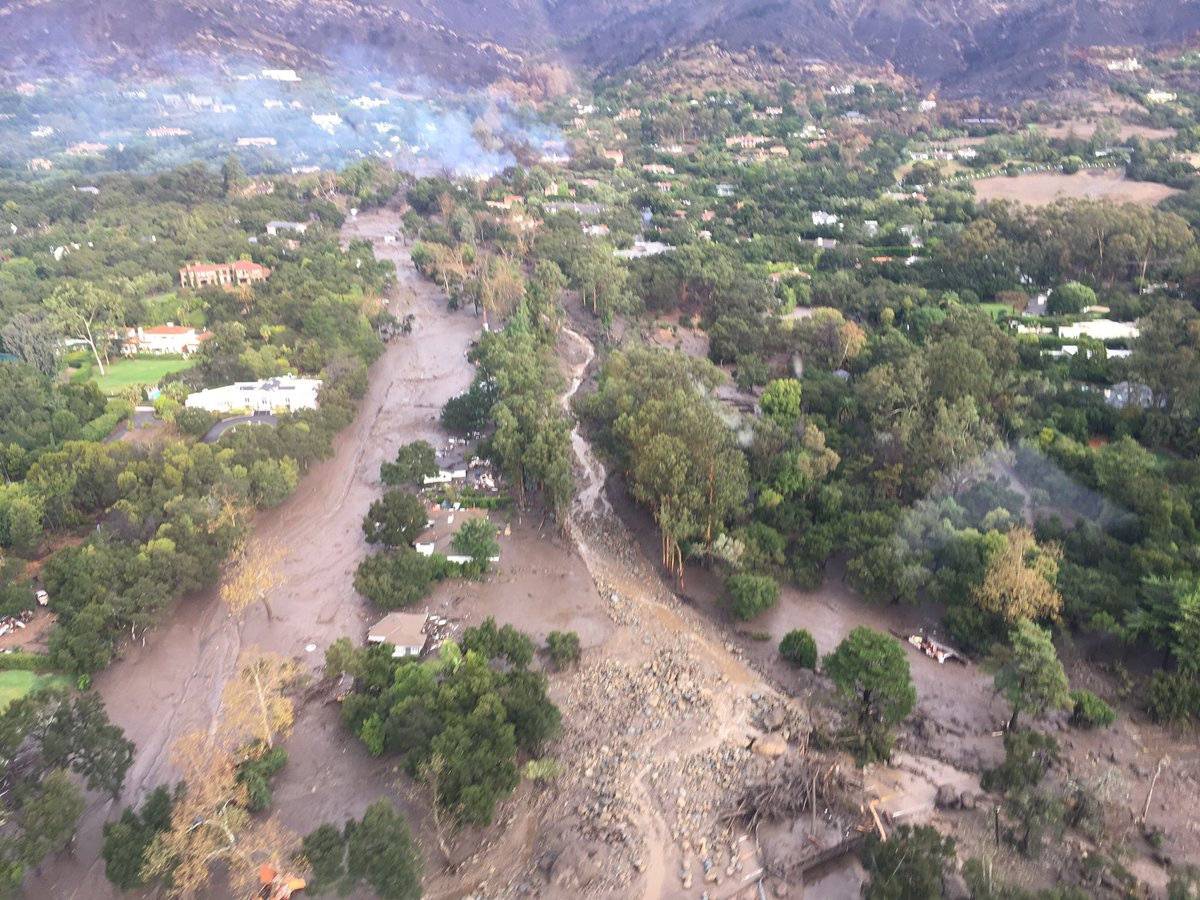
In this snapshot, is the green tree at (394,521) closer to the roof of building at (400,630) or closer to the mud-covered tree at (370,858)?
the roof of building at (400,630)

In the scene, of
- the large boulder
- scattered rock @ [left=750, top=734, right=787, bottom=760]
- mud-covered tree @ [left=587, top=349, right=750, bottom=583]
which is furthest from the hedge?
the large boulder

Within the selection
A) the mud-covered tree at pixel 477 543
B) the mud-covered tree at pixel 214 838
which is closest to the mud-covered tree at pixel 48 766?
the mud-covered tree at pixel 214 838

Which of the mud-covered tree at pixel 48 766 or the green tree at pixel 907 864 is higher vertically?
the mud-covered tree at pixel 48 766

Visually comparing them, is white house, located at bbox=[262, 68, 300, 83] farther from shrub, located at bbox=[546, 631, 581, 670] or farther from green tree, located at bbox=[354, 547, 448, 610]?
shrub, located at bbox=[546, 631, 581, 670]

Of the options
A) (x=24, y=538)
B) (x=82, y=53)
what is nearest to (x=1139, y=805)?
(x=24, y=538)

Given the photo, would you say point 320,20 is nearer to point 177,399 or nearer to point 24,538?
point 177,399

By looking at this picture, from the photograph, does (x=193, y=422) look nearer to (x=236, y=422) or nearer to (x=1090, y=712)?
(x=236, y=422)
